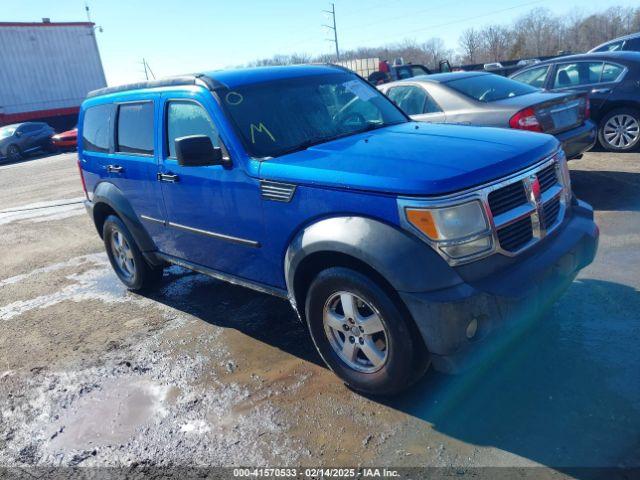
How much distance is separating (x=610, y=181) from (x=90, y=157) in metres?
6.42

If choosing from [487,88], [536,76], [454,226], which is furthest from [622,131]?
[454,226]

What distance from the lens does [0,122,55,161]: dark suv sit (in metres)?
22.5

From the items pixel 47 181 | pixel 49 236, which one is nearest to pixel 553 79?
pixel 49 236

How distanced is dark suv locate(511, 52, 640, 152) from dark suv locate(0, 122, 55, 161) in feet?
70.3

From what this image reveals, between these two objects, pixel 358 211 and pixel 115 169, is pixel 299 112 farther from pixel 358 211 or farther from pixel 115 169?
pixel 115 169

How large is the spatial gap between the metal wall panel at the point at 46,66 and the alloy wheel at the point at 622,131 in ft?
90.5

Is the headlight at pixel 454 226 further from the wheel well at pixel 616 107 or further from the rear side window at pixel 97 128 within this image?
the wheel well at pixel 616 107

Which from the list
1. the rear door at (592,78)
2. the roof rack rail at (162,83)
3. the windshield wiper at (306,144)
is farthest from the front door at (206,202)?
the rear door at (592,78)

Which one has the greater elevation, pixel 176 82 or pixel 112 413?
pixel 176 82

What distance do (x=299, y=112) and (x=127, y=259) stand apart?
2.68 meters

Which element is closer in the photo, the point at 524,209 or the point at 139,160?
the point at 524,209

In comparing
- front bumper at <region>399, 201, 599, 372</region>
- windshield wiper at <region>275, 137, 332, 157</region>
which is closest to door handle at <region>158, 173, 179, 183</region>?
windshield wiper at <region>275, 137, 332, 157</region>

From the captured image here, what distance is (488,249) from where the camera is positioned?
9.71 ft

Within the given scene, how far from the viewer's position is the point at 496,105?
676cm
